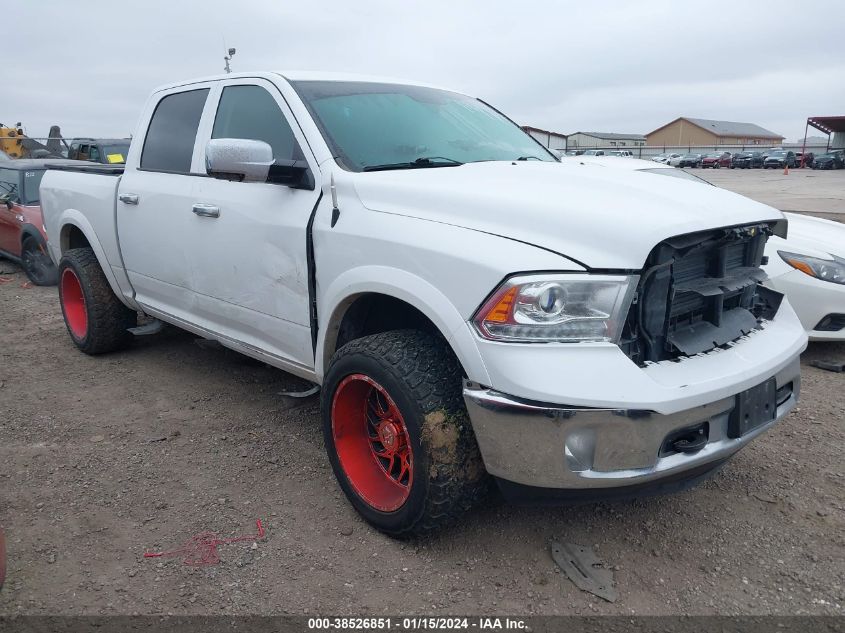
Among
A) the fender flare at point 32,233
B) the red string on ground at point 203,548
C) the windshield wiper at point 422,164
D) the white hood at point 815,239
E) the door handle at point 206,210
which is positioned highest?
the windshield wiper at point 422,164

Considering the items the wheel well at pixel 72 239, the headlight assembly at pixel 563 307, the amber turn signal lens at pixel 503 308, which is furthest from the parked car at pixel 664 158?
the amber turn signal lens at pixel 503 308

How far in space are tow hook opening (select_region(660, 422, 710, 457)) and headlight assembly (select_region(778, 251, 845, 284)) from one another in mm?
2881

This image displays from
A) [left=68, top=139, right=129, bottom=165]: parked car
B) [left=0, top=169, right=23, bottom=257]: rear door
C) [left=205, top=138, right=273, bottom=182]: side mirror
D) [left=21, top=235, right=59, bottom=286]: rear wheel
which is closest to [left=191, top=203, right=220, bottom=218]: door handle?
[left=205, top=138, right=273, bottom=182]: side mirror

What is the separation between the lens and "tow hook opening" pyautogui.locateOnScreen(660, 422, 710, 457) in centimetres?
230

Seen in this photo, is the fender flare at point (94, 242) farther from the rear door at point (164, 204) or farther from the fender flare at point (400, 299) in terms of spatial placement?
the fender flare at point (400, 299)

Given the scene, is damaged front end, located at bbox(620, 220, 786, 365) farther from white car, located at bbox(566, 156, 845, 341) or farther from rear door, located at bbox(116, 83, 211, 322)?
rear door, located at bbox(116, 83, 211, 322)

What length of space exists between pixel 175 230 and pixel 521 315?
2483 millimetres

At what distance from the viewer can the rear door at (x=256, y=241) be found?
3.14 metres

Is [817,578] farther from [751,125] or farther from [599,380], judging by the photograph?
[751,125]

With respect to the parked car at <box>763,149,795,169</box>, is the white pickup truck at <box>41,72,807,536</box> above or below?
below

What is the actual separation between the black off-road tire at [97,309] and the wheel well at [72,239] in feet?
0.52

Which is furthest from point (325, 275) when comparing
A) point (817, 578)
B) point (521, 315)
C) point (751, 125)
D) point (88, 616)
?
point (751, 125)

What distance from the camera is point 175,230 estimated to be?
3922 mm

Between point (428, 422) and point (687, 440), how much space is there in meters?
0.91
